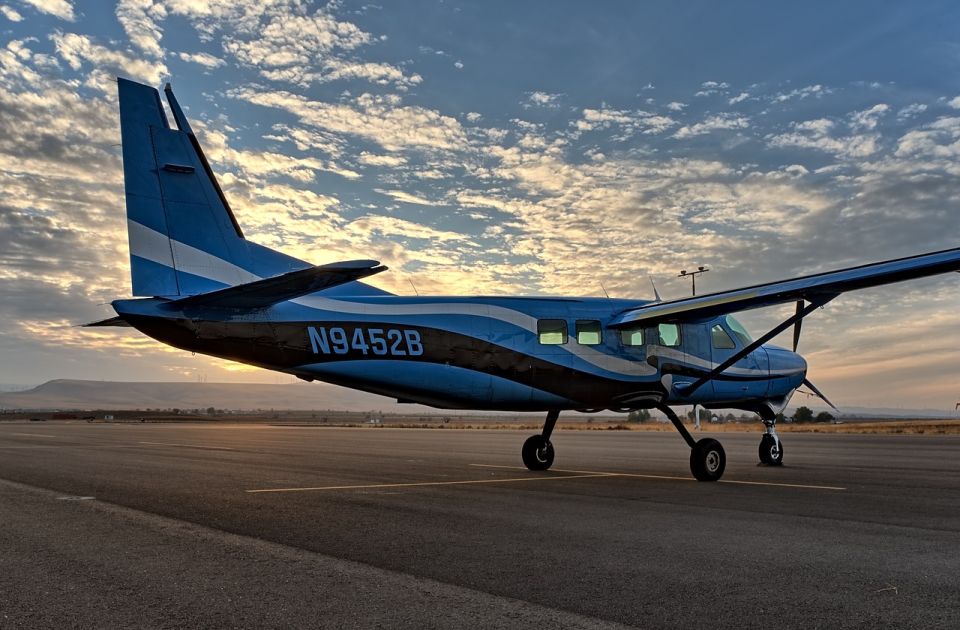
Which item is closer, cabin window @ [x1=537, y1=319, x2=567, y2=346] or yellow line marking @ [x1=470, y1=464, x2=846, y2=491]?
yellow line marking @ [x1=470, y1=464, x2=846, y2=491]

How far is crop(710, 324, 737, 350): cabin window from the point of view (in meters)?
17.0

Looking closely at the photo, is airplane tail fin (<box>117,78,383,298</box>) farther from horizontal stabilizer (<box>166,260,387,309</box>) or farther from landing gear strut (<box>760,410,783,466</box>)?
landing gear strut (<box>760,410,783,466</box>)

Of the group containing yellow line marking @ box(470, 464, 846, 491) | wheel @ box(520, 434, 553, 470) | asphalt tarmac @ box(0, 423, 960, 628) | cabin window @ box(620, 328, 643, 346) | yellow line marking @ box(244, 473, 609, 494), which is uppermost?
cabin window @ box(620, 328, 643, 346)

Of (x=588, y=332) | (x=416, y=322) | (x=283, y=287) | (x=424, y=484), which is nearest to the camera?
(x=283, y=287)

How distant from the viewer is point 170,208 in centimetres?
1269

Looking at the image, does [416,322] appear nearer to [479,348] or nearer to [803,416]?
[479,348]

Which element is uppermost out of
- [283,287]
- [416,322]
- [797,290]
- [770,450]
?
[797,290]

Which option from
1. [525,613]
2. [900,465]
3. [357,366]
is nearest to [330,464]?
[357,366]

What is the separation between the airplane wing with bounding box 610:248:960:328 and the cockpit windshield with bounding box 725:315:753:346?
1.69 meters

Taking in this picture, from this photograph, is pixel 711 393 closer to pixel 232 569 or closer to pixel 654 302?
pixel 654 302

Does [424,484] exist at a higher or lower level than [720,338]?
lower

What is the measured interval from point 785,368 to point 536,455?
702 cm

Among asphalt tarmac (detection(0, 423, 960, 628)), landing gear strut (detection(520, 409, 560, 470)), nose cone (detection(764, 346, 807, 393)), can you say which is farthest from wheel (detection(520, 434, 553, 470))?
nose cone (detection(764, 346, 807, 393))

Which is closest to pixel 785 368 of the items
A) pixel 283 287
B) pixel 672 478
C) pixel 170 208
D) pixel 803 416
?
pixel 672 478
